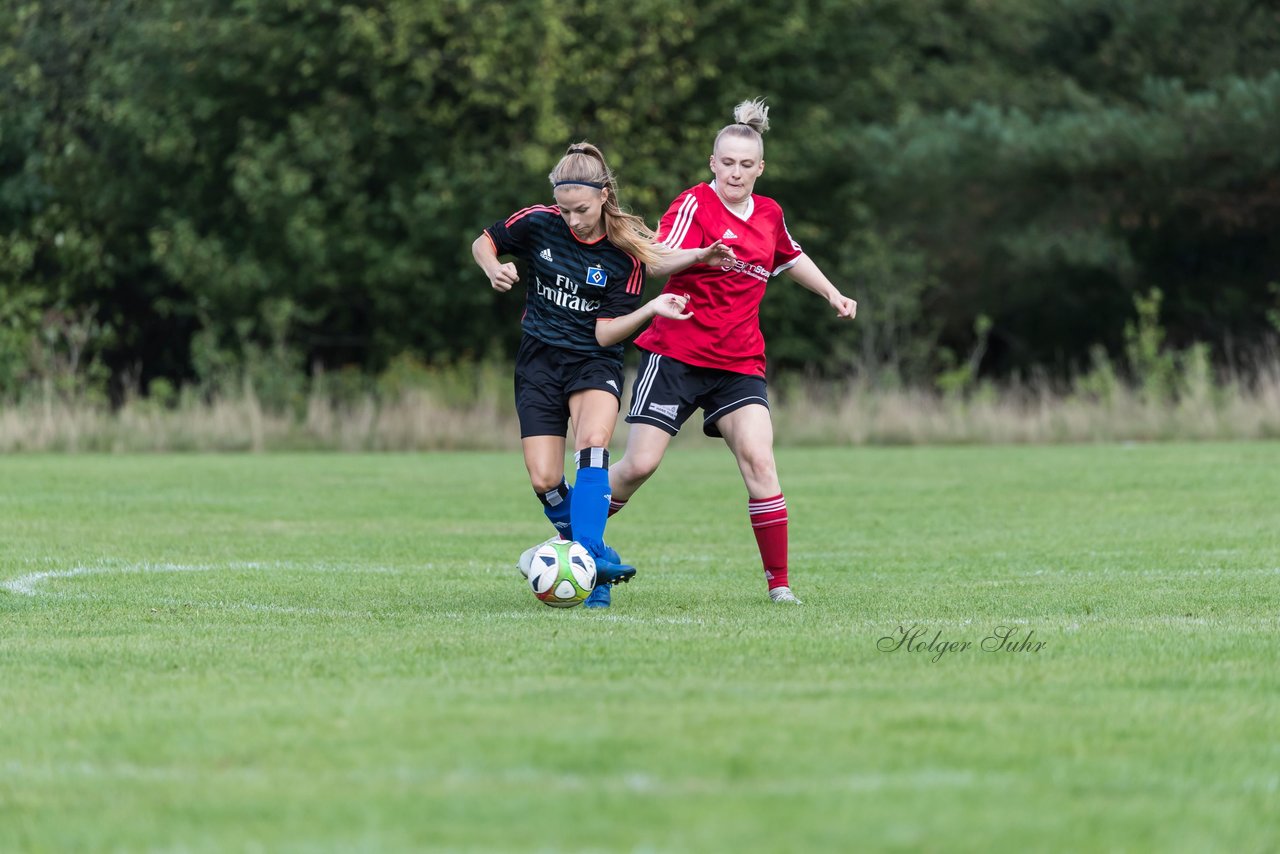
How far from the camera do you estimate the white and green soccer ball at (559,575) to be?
7559mm

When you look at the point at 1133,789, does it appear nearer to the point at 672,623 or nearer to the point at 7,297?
the point at 672,623

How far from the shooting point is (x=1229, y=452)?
20.6 metres

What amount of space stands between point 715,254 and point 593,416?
2.88 feet

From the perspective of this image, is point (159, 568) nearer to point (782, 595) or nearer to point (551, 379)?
point (551, 379)

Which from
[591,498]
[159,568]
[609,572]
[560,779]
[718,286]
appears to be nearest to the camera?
[560,779]

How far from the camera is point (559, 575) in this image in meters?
7.55

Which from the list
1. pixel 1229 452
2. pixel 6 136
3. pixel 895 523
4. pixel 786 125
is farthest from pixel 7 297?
pixel 895 523

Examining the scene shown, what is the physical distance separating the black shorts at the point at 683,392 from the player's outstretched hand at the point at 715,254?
566 mm

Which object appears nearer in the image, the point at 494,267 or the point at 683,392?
the point at 494,267

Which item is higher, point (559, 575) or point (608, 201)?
point (608, 201)

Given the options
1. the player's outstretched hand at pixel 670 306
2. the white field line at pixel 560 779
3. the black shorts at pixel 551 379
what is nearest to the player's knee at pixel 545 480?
the black shorts at pixel 551 379

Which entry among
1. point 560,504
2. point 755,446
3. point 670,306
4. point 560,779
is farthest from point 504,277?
point 560,779

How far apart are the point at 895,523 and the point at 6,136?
25337 mm

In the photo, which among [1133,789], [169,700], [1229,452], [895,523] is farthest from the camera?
[1229,452]
